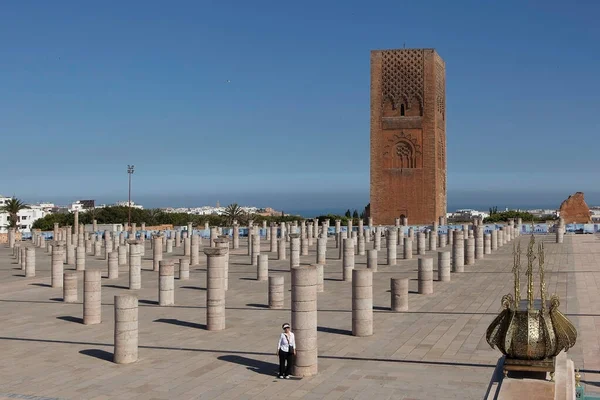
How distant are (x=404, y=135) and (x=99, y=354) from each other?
41712mm

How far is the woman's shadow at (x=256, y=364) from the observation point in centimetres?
945

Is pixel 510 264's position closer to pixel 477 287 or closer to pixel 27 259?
pixel 477 287

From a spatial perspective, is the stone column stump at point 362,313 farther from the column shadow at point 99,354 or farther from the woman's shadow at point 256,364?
the column shadow at point 99,354

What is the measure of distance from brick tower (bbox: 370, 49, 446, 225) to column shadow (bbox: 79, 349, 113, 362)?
40468mm

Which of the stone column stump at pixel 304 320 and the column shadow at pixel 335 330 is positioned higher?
the stone column stump at pixel 304 320

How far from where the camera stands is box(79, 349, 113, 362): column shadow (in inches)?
406

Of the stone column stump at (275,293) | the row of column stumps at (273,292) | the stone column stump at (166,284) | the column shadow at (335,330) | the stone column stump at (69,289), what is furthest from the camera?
the stone column stump at (69,289)

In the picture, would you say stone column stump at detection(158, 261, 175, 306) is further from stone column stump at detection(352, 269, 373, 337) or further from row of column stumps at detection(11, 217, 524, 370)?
stone column stump at detection(352, 269, 373, 337)

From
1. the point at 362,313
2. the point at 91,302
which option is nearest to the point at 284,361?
the point at 362,313

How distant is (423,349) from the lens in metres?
10.4

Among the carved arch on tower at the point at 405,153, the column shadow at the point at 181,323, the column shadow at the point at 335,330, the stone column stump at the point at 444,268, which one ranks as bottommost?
the column shadow at the point at 181,323

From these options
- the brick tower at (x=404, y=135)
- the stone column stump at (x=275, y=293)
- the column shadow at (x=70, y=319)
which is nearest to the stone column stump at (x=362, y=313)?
the stone column stump at (x=275, y=293)

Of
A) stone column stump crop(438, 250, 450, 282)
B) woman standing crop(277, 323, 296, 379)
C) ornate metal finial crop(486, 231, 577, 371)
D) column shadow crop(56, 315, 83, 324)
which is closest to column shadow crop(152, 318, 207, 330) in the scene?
column shadow crop(56, 315, 83, 324)

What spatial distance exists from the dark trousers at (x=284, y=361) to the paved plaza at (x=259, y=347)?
0.63 ft
